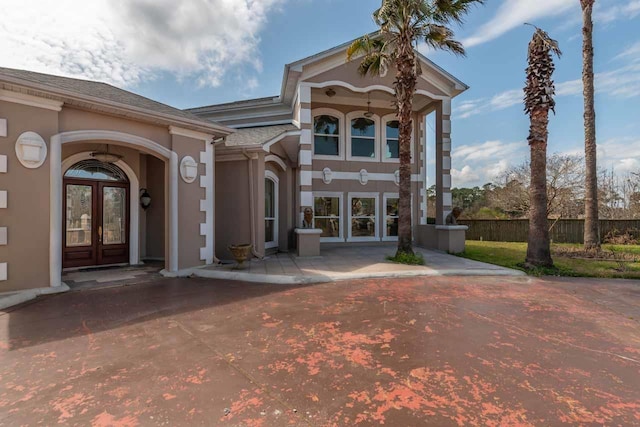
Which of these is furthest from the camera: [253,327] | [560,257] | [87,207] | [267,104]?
[267,104]

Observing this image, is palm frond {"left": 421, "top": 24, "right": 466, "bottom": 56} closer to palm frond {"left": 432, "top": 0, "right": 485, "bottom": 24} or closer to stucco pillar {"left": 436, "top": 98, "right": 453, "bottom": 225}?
palm frond {"left": 432, "top": 0, "right": 485, "bottom": 24}

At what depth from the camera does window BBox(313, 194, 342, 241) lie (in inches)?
529

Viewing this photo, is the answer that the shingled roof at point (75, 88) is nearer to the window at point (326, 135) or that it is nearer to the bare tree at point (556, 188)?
the window at point (326, 135)

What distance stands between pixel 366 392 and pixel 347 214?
11.0 meters

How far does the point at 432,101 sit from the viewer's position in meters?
13.1

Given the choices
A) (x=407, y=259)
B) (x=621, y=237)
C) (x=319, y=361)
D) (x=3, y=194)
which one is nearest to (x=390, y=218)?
(x=407, y=259)

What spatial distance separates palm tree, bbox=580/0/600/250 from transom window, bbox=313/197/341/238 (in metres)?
9.89

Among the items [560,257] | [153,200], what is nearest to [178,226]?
[153,200]

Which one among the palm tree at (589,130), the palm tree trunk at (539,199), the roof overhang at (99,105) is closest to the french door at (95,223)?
the roof overhang at (99,105)

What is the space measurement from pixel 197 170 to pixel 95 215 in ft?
11.1

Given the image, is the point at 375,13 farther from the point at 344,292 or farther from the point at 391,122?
the point at 344,292

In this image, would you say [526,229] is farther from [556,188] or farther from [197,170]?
[197,170]

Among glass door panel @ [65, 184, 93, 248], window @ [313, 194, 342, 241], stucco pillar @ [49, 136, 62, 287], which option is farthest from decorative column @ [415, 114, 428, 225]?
stucco pillar @ [49, 136, 62, 287]

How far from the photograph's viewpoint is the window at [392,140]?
14422mm
